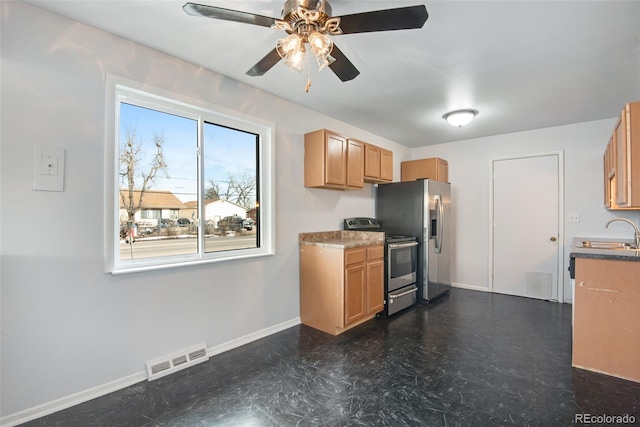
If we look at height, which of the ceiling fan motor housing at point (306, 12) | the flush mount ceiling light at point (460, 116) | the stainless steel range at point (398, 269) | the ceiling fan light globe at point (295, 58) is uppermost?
the flush mount ceiling light at point (460, 116)

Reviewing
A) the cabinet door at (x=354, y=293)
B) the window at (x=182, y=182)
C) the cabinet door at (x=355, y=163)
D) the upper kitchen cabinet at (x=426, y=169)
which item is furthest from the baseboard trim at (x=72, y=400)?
the upper kitchen cabinet at (x=426, y=169)

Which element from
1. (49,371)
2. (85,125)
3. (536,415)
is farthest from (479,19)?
(49,371)

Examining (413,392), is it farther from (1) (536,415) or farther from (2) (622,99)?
(2) (622,99)

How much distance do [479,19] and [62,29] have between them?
270 cm

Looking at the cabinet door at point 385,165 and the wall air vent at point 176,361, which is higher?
the cabinet door at point 385,165

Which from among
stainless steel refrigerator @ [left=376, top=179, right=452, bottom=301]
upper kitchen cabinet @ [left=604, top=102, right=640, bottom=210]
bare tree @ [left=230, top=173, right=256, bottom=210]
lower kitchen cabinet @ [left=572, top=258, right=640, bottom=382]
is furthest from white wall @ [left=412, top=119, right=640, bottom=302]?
bare tree @ [left=230, top=173, right=256, bottom=210]

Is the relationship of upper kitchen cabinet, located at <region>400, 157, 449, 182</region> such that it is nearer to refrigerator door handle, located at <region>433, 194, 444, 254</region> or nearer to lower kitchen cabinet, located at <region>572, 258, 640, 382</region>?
refrigerator door handle, located at <region>433, 194, 444, 254</region>

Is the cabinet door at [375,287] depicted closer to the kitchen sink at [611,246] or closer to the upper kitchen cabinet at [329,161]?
the upper kitchen cabinet at [329,161]

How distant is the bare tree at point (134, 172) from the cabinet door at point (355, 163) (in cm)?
210

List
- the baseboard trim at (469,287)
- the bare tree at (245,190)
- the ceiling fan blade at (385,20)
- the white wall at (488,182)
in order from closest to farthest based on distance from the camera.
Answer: the ceiling fan blade at (385,20), the bare tree at (245,190), the white wall at (488,182), the baseboard trim at (469,287)

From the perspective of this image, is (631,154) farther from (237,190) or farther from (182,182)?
(182,182)

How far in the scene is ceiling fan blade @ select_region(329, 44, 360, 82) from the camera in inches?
69.4

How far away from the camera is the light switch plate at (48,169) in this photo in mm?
1793

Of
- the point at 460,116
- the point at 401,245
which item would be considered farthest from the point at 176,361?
the point at 460,116
